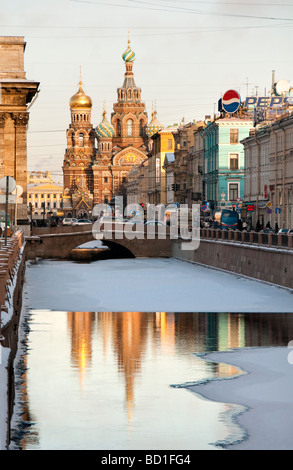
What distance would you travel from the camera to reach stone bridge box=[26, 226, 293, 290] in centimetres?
4312

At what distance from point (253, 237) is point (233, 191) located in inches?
2184

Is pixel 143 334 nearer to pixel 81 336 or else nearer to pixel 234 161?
pixel 81 336

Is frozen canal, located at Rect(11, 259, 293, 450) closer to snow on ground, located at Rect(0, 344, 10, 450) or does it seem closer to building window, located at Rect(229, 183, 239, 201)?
snow on ground, located at Rect(0, 344, 10, 450)

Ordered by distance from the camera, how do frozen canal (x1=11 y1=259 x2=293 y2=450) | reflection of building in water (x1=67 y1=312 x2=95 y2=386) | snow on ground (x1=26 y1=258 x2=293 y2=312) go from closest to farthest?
frozen canal (x1=11 y1=259 x2=293 y2=450)
reflection of building in water (x1=67 y1=312 x2=95 y2=386)
snow on ground (x1=26 y1=258 x2=293 y2=312)

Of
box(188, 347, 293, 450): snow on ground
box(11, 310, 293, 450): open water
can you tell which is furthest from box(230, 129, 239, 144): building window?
box(188, 347, 293, 450): snow on ground

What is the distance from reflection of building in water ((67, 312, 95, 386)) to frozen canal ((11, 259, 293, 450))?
0.09 ft

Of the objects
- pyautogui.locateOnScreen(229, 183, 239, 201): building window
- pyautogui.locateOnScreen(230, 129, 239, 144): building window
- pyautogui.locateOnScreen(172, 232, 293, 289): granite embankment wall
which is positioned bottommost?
pyautogui.locateOnScreen(172, 232, 293, 289): granite embankment wall

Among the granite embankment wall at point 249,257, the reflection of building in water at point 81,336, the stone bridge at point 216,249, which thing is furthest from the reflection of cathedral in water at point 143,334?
the stone bridge at point 216,249

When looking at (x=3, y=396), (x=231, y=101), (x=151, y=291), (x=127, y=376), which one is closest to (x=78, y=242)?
(x=231, y=101)

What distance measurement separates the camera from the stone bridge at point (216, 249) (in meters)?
43.1

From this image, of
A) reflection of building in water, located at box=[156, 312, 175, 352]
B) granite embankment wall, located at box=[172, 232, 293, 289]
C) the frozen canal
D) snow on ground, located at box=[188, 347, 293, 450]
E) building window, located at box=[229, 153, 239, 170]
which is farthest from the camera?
building window, located at box=[229, 153, 239, 170]

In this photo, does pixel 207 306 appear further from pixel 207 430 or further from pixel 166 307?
pixel 207 430

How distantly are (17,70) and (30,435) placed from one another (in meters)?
45.0
